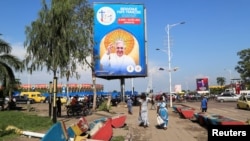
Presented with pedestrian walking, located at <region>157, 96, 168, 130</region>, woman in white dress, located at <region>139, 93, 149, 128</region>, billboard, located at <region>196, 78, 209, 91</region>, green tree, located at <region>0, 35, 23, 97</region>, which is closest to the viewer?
pedestrian walking, located at <region>157, 96, 168, 130</region>

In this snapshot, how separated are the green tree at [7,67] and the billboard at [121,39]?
13528mm

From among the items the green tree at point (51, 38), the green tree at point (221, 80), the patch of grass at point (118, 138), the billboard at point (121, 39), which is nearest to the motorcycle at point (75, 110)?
the green tree at point (51, 38)

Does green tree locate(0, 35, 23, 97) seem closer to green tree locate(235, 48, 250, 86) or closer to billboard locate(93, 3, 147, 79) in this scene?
billboard locate(93, 3, 147, 79)

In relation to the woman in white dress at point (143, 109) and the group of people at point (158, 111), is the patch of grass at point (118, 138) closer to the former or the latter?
the group of people at point (158, 111)

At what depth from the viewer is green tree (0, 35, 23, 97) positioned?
116 feet

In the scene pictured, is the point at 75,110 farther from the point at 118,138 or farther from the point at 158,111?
the point at 118,138

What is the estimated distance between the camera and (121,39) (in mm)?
49594

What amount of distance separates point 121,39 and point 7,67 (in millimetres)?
16977

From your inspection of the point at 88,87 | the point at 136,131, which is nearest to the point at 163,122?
the point at 136,131

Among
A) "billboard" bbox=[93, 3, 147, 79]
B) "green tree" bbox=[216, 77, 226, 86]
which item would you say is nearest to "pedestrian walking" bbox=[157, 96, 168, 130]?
"billboard" bbox=[93, 3, 147, 79]

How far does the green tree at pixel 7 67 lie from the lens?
35.2m

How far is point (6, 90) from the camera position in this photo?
35469mm

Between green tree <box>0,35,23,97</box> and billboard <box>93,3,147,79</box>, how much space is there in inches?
533

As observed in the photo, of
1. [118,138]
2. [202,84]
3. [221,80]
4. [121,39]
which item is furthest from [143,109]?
[221,80]
